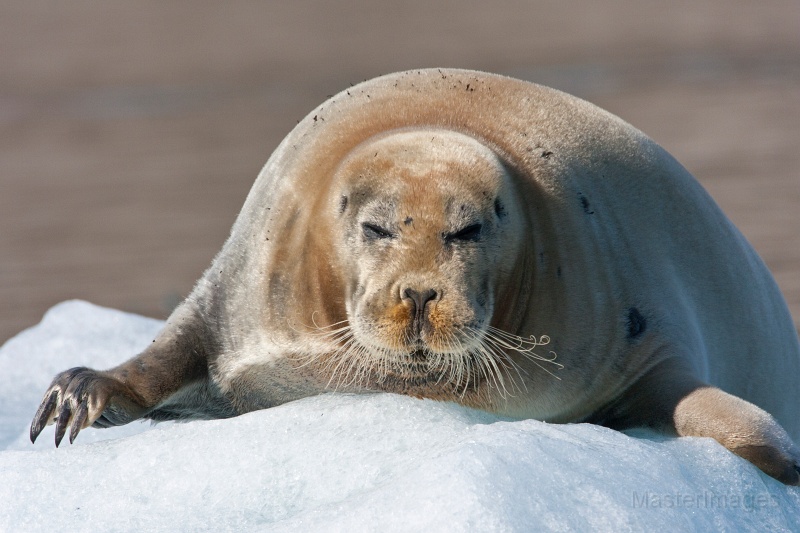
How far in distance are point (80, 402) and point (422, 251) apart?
130 cm

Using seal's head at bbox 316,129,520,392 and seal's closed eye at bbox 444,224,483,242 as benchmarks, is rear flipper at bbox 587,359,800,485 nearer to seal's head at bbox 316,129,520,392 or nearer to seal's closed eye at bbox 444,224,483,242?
seal's head at bbox 316,129,520,392

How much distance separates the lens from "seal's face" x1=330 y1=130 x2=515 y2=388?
3.88m

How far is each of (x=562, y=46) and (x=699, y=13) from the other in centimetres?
454

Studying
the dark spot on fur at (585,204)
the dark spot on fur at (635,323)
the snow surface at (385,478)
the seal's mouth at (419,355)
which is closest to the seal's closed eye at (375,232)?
the seal's mouth at (419,355)

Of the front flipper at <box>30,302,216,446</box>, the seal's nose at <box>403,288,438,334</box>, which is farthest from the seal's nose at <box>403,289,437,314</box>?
the front flipper at <box>30,302,216,446</box>

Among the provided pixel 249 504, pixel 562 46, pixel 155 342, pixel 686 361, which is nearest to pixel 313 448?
pixel 249 504

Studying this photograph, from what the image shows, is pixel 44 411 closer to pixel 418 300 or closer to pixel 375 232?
pixel 375 232

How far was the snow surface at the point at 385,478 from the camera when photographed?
3.19 m

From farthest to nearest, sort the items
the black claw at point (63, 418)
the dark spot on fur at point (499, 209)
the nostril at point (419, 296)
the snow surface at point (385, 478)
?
the black claw at point (63, 418) → the dark spot on fur at point (499, 209) → the nostril at point (419, 296) → the snow surface at point (385, 478)

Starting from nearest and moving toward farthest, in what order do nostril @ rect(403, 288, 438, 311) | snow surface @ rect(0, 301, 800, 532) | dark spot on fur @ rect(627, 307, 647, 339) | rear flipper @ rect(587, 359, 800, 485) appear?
snow surface @ rect(0, 301, 800, 532) → nostril @ rect(403, 288, 438, 311) → rear flipper @ rect(587, 359, 800, 485) → dark spot on fur @ rect(627, 307, 647, 339)

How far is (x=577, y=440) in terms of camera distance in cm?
361

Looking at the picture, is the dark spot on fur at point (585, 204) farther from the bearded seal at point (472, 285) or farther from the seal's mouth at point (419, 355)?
the seal's mouth at point (419, 355)

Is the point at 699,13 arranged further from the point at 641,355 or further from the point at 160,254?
the point at 641,355

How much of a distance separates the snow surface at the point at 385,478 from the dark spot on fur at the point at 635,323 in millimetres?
445
